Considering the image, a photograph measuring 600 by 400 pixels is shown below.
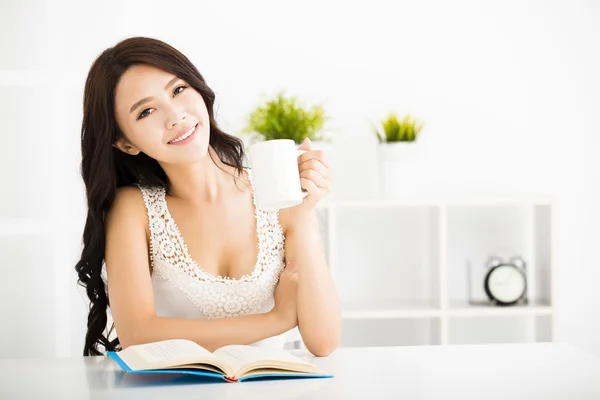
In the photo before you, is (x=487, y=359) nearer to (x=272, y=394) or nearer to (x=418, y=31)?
(x=272, y=394)

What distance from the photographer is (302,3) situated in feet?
10.4

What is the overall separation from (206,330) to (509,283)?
5.71 feet

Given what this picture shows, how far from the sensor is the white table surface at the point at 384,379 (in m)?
1.12

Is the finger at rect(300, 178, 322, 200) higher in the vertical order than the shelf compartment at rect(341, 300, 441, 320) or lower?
higher

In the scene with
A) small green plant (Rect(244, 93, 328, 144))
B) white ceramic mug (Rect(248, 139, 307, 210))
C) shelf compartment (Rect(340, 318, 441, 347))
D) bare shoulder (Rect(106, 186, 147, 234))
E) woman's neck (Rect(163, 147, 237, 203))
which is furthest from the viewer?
shelf compartment (Rect(340, 318, 441, 347))

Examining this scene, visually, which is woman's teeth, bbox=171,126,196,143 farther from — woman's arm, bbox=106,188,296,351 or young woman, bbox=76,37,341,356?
woman's arm, bbox=106,188,296,351

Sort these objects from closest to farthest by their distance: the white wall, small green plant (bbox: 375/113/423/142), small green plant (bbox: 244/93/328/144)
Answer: small green plant (bbox: 244/93/328/144) → small green plant (bbox: 375/113/423/142) → the white wall

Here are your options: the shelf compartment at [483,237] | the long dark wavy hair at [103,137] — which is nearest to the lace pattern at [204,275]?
the long dark wavy hair at [103,137]

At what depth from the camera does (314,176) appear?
1479 millimetres

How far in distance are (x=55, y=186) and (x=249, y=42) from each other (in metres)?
1.00

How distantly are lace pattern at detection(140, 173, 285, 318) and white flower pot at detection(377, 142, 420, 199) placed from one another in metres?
1.09

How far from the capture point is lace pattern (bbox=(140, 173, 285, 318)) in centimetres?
187

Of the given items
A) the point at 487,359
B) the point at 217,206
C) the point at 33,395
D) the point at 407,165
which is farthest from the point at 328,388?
the point at 407,165

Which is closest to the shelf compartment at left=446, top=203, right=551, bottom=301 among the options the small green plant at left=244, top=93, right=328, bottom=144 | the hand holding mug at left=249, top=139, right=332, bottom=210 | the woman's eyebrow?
the small green plant at left=244, top=93, right=328, bottom=144
